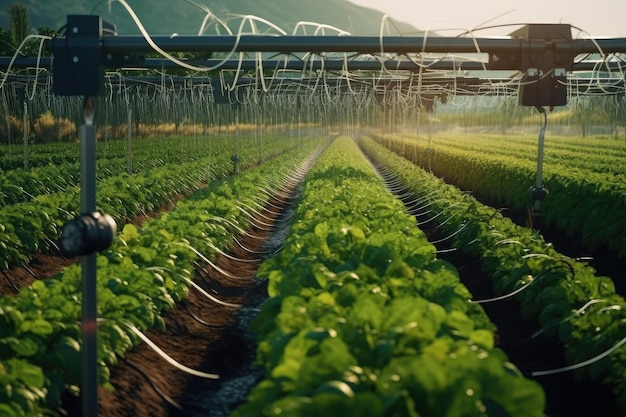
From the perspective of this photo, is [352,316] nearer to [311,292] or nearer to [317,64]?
[311,292]

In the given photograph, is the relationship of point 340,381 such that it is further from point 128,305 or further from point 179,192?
point 179,192

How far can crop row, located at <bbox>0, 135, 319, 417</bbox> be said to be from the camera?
4.50 meters

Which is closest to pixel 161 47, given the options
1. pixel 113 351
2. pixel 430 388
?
pixel 113 351

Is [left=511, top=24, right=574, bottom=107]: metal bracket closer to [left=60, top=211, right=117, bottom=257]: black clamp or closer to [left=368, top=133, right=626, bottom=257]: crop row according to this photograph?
[left=368, top=133, right=626, bottom=257]: crop row

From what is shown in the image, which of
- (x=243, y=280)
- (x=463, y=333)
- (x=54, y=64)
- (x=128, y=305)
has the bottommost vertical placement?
(x=243, y=280)

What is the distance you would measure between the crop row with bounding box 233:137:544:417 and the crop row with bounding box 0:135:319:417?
1141 millimetres

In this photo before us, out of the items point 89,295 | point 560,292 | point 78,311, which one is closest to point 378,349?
point 89,295

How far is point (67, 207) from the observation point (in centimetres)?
1270

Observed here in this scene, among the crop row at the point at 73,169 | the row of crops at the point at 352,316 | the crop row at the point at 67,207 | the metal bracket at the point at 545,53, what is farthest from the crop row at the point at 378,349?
the crop row at the point at 73,169

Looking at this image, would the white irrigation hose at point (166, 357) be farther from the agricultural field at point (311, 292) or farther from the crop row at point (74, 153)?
the crop row at point (74, 153)

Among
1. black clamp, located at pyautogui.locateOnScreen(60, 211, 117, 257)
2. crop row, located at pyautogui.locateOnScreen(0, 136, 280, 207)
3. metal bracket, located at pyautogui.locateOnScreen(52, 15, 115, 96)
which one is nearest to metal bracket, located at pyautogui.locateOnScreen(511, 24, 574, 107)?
metal bracket, located at pyautogui.locateOnScreen(52, 15, 115, 96)

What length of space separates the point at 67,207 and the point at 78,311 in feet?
23.7

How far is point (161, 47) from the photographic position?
24.2 feet

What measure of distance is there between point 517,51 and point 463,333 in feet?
17.2
